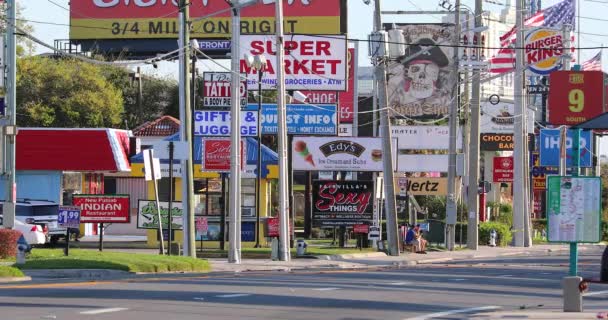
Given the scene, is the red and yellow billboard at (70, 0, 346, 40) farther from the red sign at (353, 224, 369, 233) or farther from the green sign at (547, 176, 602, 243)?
the green sign at (547, 176, 602, 243)

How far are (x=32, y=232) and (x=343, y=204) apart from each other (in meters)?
12.3

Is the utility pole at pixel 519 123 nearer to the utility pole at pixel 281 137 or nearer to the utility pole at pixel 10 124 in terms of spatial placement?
the utility pole at pixel 281 137

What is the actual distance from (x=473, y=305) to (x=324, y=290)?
3.20 m

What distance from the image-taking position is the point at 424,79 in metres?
74.8

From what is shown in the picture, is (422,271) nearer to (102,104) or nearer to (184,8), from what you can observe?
(184,8)

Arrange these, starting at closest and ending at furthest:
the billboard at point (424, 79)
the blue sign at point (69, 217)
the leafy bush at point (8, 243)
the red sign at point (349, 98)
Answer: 1. the leafy bush at point (8, 243)
2. the blue sign at point (69, 217)
3. the red sign at point (349, 98)
4. the billboard at point (424, 79)

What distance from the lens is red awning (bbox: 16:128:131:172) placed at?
160ft

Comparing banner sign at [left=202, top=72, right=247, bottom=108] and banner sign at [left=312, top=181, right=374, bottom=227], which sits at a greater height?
banner sign at [left=202, top=72, right=247, bottom=108]

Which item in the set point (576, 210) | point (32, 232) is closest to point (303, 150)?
point (32, 232)

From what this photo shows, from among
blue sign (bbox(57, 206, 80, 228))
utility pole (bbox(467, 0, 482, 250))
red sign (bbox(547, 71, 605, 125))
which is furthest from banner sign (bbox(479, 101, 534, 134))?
blue sign (bbox(57, 206, 80, 228))

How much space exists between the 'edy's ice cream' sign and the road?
20837 millimetres

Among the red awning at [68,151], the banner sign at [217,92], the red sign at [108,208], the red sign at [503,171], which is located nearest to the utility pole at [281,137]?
the red sign at [108,208]

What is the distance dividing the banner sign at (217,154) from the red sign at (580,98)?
Answer: 1192cm

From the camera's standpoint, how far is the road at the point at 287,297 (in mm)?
17334
